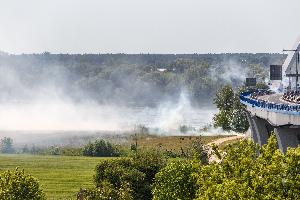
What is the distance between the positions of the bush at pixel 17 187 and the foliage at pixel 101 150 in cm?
6552

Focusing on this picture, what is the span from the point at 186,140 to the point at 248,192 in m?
95.3

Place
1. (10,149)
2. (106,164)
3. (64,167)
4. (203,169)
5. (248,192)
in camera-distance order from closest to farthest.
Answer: (248,192) < (203,169) < (106,164) < (64,167) < (10,149)

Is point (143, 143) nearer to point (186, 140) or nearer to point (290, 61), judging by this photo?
point (186, 140)

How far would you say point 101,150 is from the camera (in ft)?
383

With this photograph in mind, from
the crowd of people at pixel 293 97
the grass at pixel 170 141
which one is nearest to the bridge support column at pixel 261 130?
the crowd of people at pixel 293 97

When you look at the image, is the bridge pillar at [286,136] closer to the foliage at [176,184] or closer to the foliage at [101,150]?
the foliage at [176,184]

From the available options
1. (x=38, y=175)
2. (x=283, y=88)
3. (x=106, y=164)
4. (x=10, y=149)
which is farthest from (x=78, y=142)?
(x=106, y=164)

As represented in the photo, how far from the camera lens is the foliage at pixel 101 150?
116 m

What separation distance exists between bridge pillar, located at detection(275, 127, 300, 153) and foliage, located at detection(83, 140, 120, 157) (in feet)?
193

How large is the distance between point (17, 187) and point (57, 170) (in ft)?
158

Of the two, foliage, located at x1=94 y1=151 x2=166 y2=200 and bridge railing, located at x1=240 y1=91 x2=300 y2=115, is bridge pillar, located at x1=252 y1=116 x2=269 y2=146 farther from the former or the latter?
foliage, located at x1=94 y1=151 x2=166 y2=200

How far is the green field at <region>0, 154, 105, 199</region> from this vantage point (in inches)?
3159

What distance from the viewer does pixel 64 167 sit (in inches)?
3937

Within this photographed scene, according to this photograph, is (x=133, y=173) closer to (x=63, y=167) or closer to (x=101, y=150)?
(x=63, y=167)
